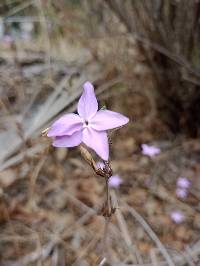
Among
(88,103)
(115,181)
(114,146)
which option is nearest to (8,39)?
(114,146)

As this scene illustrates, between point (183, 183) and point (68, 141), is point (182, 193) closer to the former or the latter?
point (183, 183)

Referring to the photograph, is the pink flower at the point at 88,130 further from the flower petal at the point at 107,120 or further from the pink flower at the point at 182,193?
the pink flower at the point at 182,193

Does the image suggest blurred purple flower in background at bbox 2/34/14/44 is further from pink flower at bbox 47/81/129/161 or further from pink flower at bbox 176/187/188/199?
pink flower at bbox 47/81/129/161

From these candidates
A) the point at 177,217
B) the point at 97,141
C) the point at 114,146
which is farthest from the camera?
the point at 114,146

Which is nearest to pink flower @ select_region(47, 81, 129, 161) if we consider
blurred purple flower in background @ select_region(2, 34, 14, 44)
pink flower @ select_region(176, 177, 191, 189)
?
pink flower @ select_region(176, 177, 191, 189)

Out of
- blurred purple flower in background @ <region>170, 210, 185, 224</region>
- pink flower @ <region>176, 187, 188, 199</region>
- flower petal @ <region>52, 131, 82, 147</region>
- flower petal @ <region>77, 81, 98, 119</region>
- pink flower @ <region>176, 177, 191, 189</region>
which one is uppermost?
flower petal @ <region>77, 81, 98, 119</region>

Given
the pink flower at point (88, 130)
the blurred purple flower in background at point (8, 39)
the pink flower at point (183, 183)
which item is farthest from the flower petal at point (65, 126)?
the blurred purple flower in background at point (8, 39)

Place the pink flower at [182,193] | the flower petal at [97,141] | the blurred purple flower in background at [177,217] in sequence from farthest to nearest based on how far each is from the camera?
the pink flower at [182,193]
the blurred purple flower in background at [177,217]
the flower petal at [97,141]
